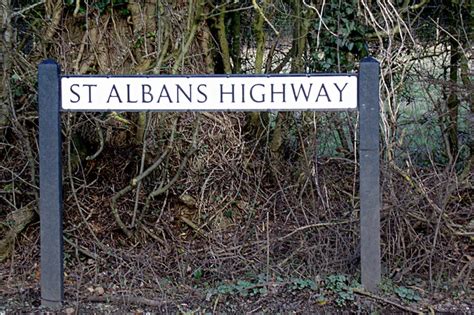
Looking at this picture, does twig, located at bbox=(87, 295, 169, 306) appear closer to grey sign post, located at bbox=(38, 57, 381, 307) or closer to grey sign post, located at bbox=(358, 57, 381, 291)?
grey sign post, located at bbox=(38, 57, 381, 307)

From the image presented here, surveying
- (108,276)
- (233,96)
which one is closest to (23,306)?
(108,276)

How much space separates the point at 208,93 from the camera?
5.26 m

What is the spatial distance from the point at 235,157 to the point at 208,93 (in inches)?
76.0

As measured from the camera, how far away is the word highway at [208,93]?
205 inches

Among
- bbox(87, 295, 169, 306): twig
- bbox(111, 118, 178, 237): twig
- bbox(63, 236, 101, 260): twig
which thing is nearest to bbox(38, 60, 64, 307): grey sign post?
bbox(87, 295, 169, 306): twig

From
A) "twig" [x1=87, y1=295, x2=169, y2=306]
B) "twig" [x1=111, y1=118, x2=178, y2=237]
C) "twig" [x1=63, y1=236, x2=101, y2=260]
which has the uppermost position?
"twig" [x1=111, y1=118, x2=178, y2=237]

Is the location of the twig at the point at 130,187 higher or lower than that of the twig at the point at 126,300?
higher

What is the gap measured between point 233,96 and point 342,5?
7.88 feet

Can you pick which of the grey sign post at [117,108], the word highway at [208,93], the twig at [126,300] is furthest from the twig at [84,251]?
the word highway at [208,93]

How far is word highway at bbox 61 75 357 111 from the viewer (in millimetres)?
5219

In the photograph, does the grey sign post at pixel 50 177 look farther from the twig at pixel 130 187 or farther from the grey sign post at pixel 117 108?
the twig at pixel 130 187

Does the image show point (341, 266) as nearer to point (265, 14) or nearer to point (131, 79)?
point (131, 79)

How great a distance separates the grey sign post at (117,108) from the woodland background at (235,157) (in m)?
0.50

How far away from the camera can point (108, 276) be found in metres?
5.98
